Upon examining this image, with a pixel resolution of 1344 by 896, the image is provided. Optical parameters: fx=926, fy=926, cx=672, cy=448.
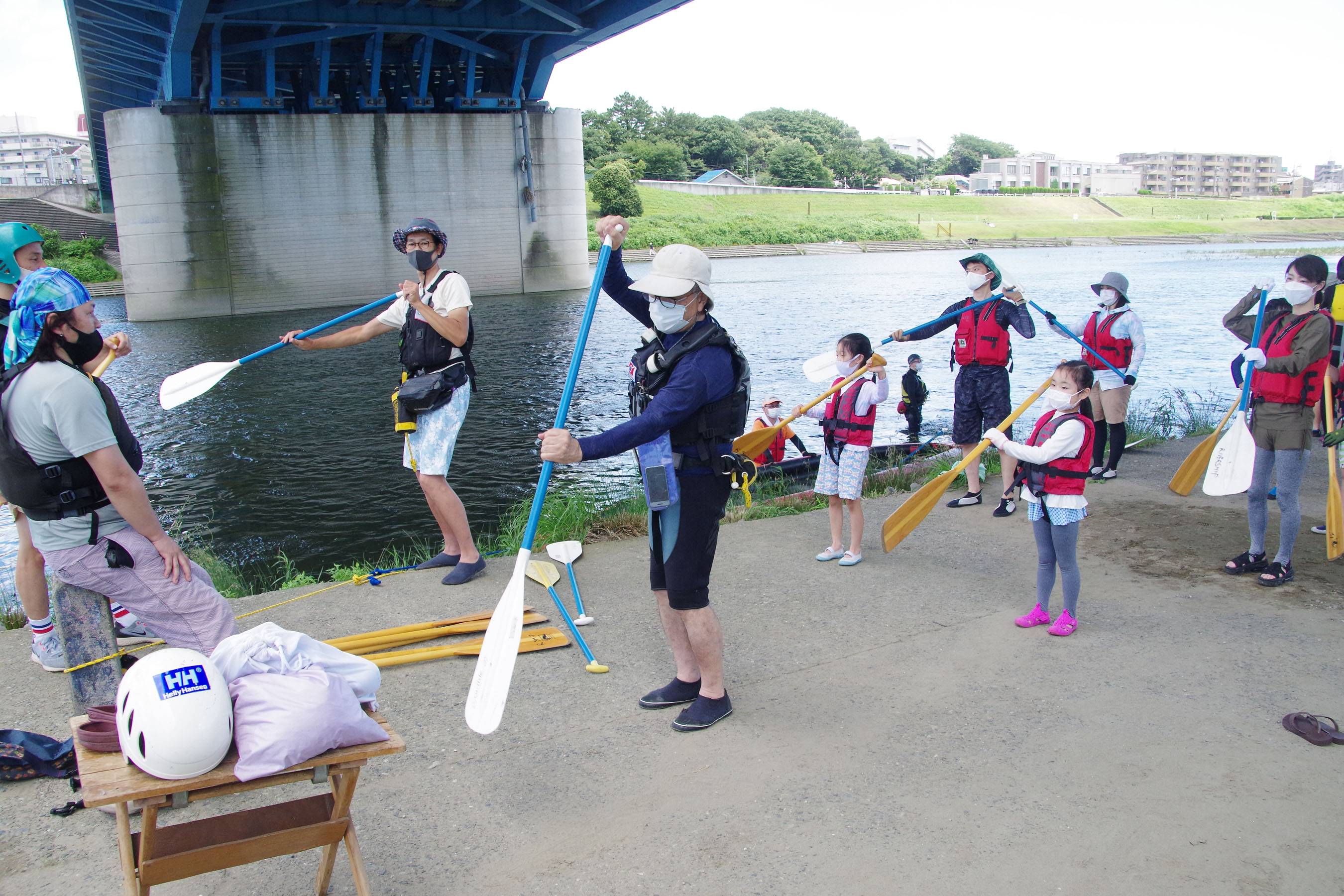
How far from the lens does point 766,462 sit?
9438mm

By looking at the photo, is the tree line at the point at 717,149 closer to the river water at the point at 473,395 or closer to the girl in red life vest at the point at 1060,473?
the river water at the point at 473,395

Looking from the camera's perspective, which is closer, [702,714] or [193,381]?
[702,714]

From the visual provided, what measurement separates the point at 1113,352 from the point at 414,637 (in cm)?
599

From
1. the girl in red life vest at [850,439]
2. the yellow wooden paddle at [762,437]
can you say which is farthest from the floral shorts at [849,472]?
the yellow wooden paddle at [762,437]

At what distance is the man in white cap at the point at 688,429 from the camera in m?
3.43

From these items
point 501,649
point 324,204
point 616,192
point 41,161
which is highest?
point 41,161

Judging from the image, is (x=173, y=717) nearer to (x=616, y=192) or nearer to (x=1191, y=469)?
(x=1191, y=469)

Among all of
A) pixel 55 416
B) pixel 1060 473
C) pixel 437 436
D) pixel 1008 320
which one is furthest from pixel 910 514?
pixel 55 416

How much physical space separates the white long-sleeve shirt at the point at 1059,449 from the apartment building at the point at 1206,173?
648 ft

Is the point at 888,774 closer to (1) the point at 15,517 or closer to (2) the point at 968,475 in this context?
(1) the point at 15,517

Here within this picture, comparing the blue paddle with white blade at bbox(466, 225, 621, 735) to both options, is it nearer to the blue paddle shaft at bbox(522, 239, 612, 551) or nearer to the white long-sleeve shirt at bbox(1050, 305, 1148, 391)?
the blue paddle shaft at bbox(522, 239, 612, 551)

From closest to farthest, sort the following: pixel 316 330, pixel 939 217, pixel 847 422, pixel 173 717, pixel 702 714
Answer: pixel 173 717
pixel 702 714
pixel 847 422
pixel 316 330
pixel 939 217

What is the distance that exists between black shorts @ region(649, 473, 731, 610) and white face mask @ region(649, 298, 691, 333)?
0.57m

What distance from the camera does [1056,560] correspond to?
15.5 feet
